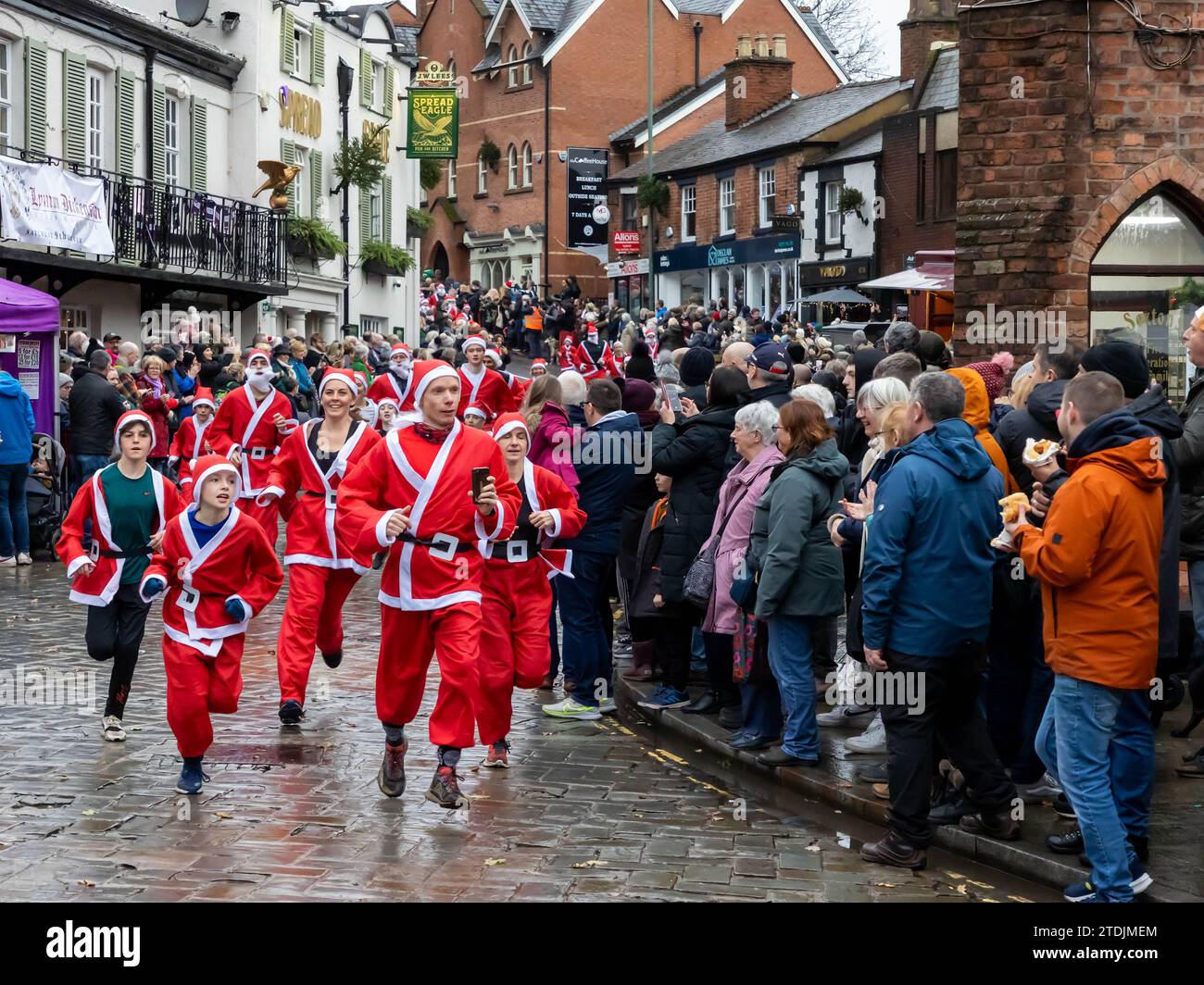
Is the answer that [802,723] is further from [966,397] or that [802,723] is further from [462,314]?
[462,314]

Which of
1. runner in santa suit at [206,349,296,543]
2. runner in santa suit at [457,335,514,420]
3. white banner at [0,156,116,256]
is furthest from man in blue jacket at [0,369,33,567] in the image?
white banner at [0,156,116,256]

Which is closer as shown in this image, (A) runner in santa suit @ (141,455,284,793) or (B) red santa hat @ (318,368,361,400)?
(A) runner in santa suit @ (141,455,284,793)

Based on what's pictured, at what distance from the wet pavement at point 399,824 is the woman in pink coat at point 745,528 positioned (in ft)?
1.14

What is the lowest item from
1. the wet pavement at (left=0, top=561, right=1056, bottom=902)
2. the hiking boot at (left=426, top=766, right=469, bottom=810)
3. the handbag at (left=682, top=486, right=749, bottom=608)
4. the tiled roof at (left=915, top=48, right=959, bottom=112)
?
the wet pavement at (left=0, top=561, right=1056, bottom=902)

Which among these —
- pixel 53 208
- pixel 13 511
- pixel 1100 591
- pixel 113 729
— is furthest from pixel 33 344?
pixel 1100 591

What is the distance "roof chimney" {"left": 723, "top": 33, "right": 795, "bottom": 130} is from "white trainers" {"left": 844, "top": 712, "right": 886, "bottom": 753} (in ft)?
155

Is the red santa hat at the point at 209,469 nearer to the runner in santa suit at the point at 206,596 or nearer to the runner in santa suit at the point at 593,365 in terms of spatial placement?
the runner in santa suit at the point at 206,596

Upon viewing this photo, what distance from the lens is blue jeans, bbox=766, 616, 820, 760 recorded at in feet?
28.9

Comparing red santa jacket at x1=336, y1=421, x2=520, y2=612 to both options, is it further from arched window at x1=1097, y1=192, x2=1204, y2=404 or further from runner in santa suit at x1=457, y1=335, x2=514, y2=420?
runner in santa suit at x1=457, y1=335, x2=514, y2=420

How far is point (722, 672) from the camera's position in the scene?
399 inches

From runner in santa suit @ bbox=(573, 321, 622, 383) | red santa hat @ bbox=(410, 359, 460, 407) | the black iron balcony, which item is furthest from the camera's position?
the black iron balcony

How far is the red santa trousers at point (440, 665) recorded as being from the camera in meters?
8.02

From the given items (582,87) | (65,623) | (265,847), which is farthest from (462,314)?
(265,847)

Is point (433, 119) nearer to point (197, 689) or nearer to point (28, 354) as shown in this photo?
point (28, 354)
